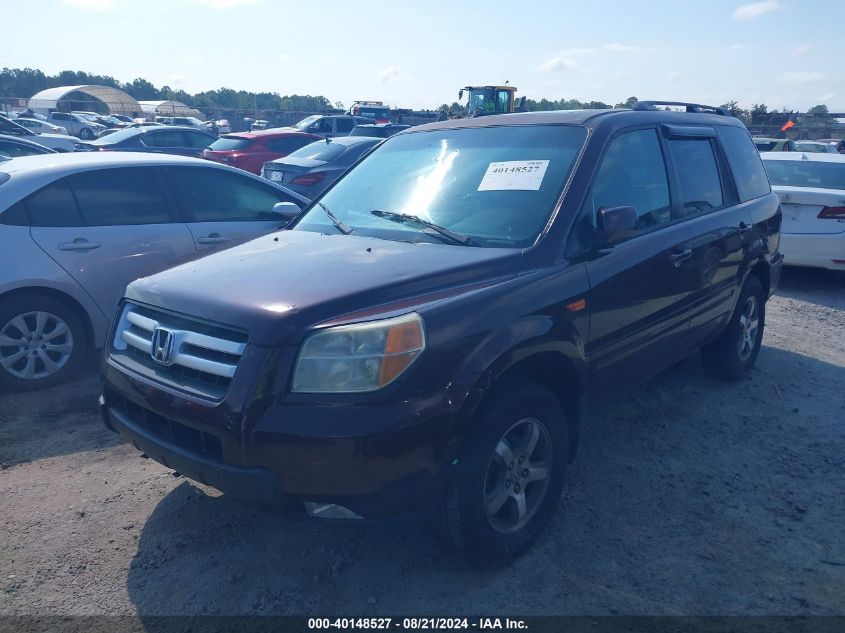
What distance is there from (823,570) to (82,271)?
16.3ft

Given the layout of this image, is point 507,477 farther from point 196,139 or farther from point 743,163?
point 196,139

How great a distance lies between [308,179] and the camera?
1193 cm

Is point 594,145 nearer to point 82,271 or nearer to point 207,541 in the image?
point 207,541

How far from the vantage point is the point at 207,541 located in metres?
3.39

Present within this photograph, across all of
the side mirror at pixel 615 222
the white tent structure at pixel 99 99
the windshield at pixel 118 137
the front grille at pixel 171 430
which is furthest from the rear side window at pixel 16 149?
the white tent structure at pixel 99 99

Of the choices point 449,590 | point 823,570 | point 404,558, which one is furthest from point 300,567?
point 823,570

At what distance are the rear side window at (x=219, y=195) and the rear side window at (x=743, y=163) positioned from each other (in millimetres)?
3794

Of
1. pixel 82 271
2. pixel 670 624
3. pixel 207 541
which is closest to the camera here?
pixel 670 624

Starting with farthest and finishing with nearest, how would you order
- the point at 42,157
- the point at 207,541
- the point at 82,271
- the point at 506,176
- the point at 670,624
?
the point at 42,157, the point at 82,271, the point at 506,176, the point at 207,541, the point at 670,624

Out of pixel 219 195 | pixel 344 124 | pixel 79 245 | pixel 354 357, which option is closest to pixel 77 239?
pixel 79 245

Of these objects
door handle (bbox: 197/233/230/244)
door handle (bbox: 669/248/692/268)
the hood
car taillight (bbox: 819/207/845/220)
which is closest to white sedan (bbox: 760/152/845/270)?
car taillight (bbox: 819/207/845/220)

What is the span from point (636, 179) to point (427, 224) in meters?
1.29

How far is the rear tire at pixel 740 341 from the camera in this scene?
5379mm

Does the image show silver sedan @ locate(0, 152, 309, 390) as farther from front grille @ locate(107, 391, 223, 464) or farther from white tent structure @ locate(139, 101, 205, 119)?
white tent structure @ locate(139, 101, 205, 119)
